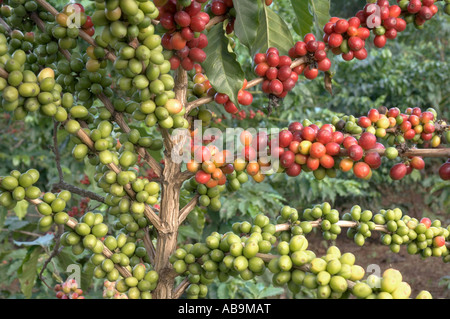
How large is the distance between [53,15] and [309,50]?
22.7 inches

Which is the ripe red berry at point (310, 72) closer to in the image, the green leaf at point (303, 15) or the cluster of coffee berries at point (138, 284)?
the green leaf at point (303, 15)

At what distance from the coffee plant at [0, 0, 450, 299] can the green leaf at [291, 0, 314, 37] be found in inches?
3.2

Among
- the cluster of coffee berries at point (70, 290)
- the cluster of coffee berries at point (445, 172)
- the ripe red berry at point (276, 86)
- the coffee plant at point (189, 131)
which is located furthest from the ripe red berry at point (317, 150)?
the cluster of coffee berries at point (70, 290)

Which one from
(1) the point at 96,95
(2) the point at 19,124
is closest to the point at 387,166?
(2) the point at 19,124

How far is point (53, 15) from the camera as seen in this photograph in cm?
89

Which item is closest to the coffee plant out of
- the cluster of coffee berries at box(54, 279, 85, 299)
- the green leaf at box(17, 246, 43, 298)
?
the cluster of coffee berries at box(54, 279, 85, 299)

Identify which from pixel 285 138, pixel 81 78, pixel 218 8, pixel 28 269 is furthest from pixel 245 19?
pixel 28 269

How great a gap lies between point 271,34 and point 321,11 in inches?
6.2

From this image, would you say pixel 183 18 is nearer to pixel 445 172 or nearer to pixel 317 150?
pixel 317 150

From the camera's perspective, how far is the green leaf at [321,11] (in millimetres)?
1062

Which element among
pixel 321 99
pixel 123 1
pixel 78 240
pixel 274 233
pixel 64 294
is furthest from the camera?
pixel 321 99

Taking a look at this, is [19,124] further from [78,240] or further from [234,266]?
[234,266]

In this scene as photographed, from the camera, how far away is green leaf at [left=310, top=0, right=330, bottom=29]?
106 cm

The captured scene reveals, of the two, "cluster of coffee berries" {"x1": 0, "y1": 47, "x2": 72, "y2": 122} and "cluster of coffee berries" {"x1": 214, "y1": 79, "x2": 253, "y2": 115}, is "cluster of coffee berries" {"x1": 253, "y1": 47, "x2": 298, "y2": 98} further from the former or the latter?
"cluster of coffee berries" {"x1": 0, "y1": 47, "x2": 72, "y2": 122}
